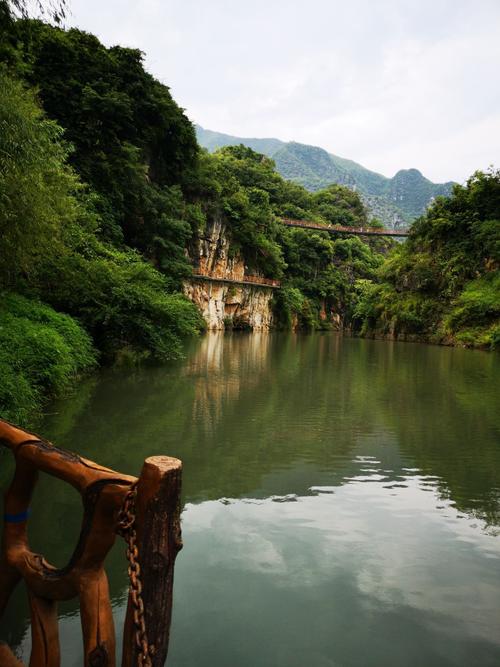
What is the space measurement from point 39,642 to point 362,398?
8.71 metres

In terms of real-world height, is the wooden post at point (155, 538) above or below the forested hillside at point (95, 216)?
below

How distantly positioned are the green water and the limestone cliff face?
2515 centimetres

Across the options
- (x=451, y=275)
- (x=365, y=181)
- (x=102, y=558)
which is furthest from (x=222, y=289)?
(x=365, y=181)

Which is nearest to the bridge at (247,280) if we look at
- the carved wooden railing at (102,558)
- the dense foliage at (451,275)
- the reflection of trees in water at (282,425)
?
the dense foliage at (451,275)

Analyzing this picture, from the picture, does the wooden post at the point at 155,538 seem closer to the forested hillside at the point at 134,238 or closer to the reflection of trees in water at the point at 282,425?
the reflection of trees in water at the point at 282,425

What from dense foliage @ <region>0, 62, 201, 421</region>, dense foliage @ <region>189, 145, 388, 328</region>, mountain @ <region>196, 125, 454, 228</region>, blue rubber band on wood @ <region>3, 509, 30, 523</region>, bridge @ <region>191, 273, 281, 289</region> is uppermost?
mountain @ <region>196, 125, 454, 228</region>

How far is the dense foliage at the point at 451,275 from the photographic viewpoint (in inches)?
1107

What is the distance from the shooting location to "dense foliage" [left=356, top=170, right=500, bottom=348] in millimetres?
28125

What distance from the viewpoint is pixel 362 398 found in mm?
9703

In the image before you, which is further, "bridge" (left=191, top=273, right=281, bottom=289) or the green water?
"bridge" (left=191, top=273, right=281, bottom=289)

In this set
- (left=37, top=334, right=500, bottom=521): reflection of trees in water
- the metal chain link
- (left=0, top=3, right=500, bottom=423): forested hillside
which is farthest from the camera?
(left=0, top=3, right=500, bottom=423): forested hillside

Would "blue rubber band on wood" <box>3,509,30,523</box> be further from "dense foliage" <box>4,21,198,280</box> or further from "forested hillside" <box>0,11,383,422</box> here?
"dense foliage" <box>4,21,198,280</box>

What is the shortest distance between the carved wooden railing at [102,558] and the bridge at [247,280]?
3067 cm

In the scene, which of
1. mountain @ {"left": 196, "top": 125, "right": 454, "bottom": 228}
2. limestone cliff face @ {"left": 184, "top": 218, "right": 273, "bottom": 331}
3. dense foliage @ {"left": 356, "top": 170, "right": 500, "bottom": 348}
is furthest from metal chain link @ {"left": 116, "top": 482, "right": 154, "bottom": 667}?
mountain @ {"left": 196, "top": 125, "right": 454, "bottom": 228}
